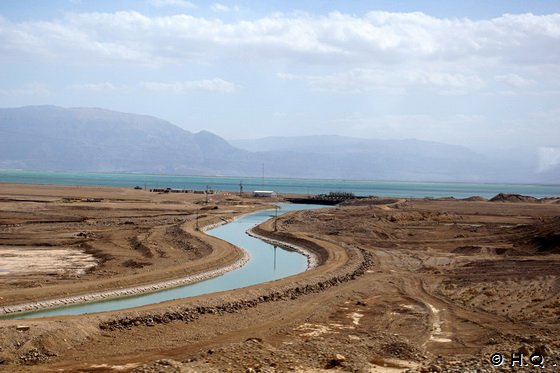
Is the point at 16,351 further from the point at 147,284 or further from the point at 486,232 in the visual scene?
the point at 486,232

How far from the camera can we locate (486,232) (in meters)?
58.1

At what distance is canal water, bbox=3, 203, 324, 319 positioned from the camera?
85.6 ft

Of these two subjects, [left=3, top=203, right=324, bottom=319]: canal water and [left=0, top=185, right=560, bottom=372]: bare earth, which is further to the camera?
[left=3, top=203, right=324, bottom=319]: canal water

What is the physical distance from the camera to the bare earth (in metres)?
17.4

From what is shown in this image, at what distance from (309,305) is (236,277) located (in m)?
10.3

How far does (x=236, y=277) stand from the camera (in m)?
35.7

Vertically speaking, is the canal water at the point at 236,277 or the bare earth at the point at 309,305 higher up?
the bare earth at the point at 309,305

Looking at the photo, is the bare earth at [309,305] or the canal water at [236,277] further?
the canal water at [236,277]

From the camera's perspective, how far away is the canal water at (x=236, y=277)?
1027 inches

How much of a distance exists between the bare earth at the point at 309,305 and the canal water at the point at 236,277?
4.43 feet

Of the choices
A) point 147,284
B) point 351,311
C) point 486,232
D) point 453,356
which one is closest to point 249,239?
point 486,232

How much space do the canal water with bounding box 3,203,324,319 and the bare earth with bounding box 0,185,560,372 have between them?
1350 millimetres

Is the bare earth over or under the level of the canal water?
over

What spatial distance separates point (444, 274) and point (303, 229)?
28.2 metres
